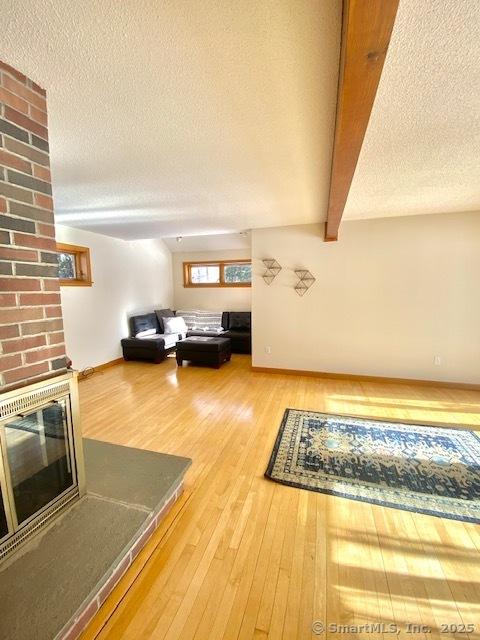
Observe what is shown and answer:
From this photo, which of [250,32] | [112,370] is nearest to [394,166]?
[250,32]

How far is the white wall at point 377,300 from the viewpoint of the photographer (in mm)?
3533

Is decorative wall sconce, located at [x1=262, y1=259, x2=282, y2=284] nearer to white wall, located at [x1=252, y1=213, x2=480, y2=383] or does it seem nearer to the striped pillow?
white wall, located at [x1=252, y1=213, x2=480, y2=383]

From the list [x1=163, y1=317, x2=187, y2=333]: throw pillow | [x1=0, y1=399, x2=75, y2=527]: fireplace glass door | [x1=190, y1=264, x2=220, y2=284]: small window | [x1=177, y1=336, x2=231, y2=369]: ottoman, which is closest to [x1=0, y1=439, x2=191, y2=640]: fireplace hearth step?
[x1=0, y1=399, x2=75, y2=527]: fireplace glass door

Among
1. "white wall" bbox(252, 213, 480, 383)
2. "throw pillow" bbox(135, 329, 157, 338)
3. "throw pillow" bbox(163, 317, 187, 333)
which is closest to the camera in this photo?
"white wall" bbox(252, 213, 480, 383)

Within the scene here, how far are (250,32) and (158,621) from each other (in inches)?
92.3

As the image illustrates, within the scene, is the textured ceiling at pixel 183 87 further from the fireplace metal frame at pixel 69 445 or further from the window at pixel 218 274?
the window at pixel 218 274

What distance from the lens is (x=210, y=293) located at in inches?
257

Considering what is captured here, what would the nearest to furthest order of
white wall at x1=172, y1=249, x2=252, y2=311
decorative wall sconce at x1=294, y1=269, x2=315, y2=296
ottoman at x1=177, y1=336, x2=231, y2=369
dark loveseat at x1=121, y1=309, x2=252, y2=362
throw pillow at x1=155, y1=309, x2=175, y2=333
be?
decorative wall sconce at x1=294, y1=269, x2=315, y2=296 < ottoman at x1=177, y1=336, x2=231, y2=369 < dark loveseat at x1=121, y1=309, x2=252, y2=362 < throw pillow at x1=155, y1=309, x2=175, y2=333 < white wall at x1=172, y1=249, x2=252, y2=311

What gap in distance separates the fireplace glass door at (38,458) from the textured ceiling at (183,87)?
1.50 metres

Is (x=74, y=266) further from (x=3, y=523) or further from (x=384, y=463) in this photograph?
(x=384, y=463)

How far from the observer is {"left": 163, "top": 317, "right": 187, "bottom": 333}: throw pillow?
571cm

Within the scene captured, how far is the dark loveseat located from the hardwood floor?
2556mm

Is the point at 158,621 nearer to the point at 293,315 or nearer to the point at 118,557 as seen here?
the point at 118,557

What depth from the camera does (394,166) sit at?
2.02 metres
